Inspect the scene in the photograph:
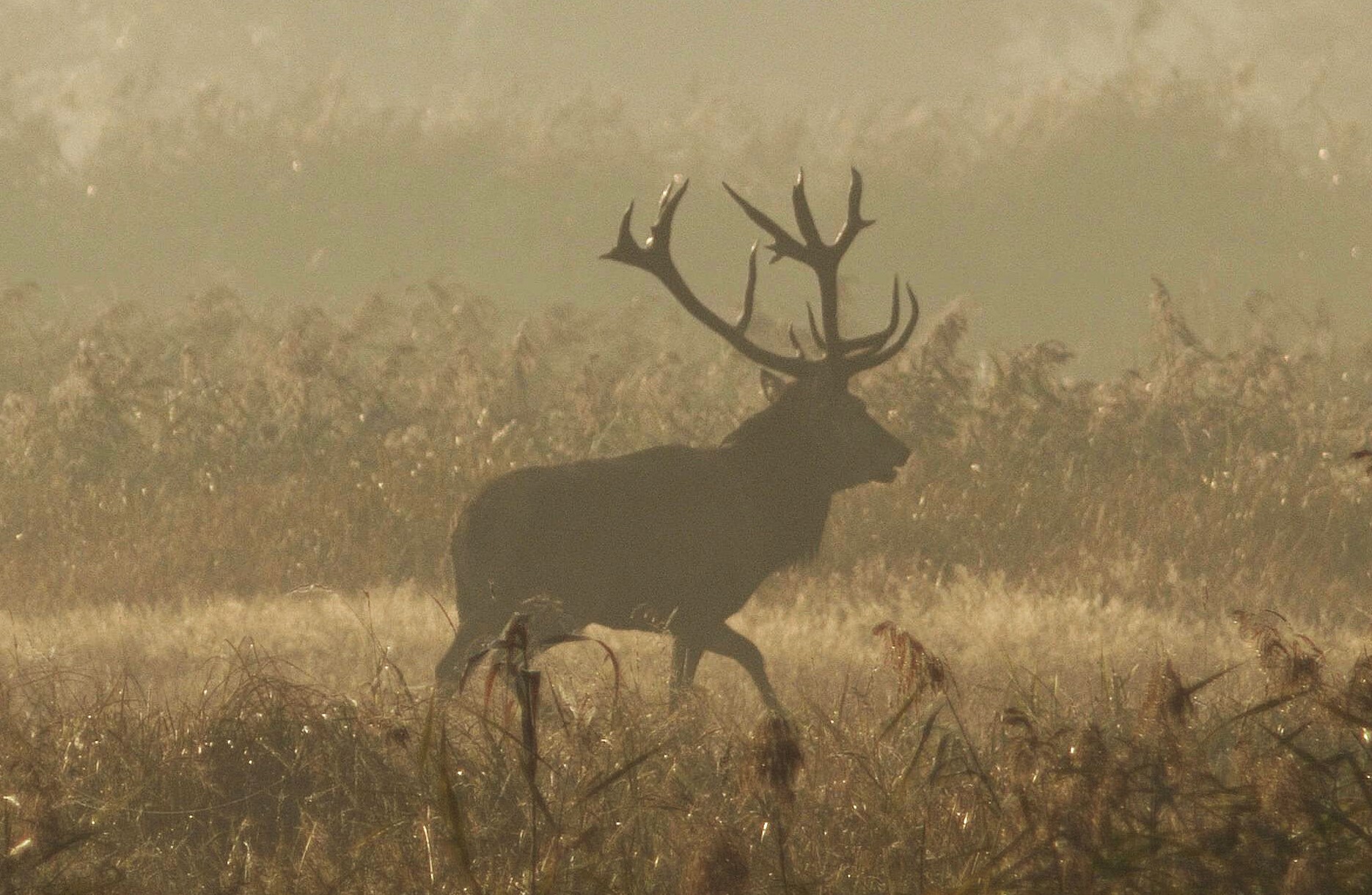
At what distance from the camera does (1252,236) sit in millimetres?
25953

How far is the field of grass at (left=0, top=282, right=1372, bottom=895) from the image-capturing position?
3.49m

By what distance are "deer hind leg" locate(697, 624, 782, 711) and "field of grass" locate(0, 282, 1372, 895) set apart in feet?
0.55

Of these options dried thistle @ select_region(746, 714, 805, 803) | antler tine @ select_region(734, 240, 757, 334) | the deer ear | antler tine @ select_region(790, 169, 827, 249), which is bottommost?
dried thistle @ select_region(746, 714, 805, 803)

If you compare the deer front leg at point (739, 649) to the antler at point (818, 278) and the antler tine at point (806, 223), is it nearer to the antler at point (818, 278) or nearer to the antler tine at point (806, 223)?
the antler at point (818, 278)

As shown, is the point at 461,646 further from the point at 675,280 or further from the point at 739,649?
the point at 675,280

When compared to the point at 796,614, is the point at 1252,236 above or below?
above

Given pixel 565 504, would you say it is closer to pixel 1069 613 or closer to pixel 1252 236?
pixel 1069 613

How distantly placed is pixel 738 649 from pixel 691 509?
63cm

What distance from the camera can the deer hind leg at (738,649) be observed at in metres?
7.27

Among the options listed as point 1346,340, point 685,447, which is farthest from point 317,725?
point 1346,340

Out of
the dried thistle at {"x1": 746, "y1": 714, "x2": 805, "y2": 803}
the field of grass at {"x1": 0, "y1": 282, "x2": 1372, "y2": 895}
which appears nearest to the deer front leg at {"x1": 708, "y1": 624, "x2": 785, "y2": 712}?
the field of grass at {"x1": 0, "y1": 282, "x2": 1372, "y2": 895}

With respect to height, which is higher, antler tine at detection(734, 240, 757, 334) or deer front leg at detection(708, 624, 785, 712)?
antler tine at detection(734, 240, 757, 334)

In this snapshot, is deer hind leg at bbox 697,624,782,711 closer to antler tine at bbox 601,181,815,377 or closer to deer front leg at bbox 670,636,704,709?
deer front leg at bbox 670,636,704,709

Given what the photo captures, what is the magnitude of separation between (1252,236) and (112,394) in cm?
1854
